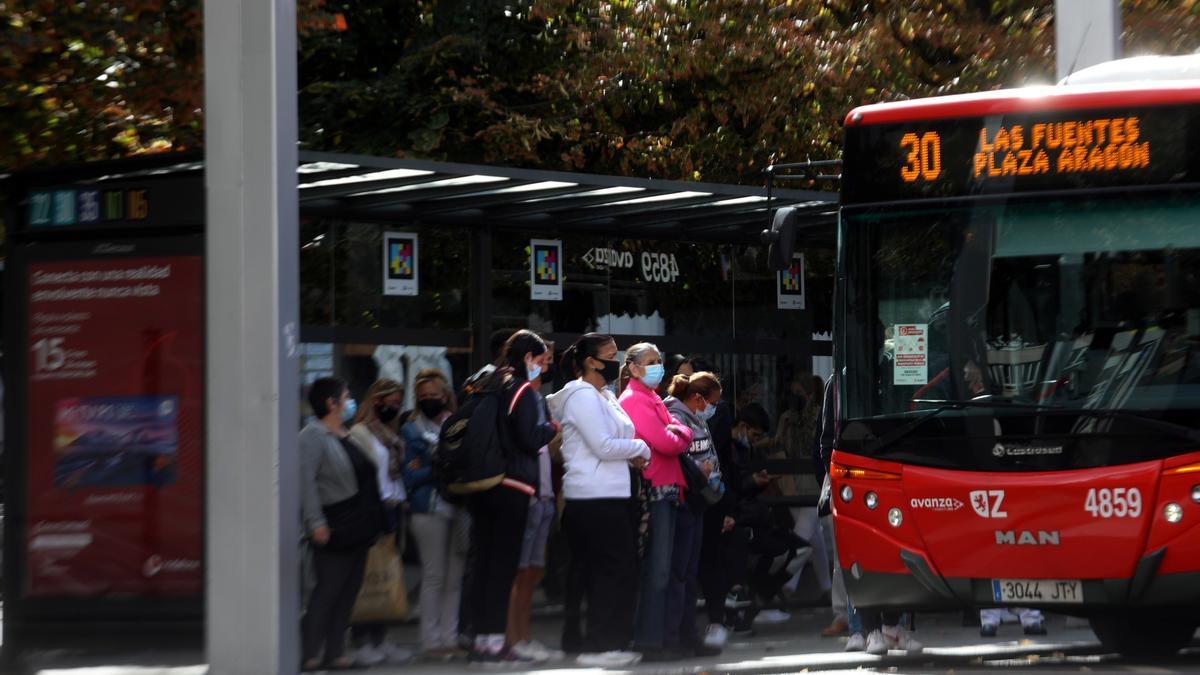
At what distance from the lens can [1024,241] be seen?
357 inches

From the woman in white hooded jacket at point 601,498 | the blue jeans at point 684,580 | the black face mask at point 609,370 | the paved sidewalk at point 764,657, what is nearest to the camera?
the paved sidewalk at point 764,657

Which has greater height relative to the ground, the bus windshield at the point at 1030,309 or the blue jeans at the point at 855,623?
the bus windshield at the point at 1030,309

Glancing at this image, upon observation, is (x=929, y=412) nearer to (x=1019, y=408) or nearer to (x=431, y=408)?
(x=1019, y=408)

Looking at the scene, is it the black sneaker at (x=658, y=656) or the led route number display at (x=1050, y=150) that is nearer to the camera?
the led route number display at (x=1050, y=150)

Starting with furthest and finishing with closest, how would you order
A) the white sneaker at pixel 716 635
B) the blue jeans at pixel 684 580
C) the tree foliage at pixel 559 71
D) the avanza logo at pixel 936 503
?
the tree foliage at pixel 559 71
the white sneaker at pixel 716 635
the blue jeans at pixel 684 580
the avanza logo at pixel 936 503

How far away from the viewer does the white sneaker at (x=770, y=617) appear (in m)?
12.9

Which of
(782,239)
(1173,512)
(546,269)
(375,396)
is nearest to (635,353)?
(782,239)

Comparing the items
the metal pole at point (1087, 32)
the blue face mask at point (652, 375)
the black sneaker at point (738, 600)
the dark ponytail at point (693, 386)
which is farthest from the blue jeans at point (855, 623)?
the metal pole at point (1087, 32)

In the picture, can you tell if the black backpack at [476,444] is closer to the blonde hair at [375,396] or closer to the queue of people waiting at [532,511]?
the queue of people waiting at [532,511]

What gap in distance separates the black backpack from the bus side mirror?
174 centimetres

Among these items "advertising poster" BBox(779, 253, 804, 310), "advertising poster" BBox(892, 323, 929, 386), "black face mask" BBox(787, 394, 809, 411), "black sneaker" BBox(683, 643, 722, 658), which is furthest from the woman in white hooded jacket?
"advertising poster" BBox(779, 253, 804, 310)

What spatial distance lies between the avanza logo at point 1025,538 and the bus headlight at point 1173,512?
52 centimetres

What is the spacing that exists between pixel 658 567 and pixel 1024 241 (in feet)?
9.92

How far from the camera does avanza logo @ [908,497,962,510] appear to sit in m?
8.95
